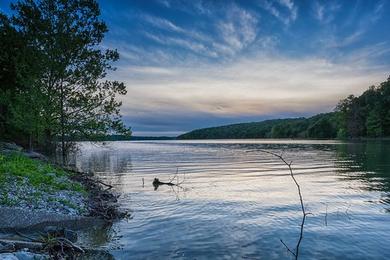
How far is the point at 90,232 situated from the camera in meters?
13.2

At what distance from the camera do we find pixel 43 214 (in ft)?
42.9

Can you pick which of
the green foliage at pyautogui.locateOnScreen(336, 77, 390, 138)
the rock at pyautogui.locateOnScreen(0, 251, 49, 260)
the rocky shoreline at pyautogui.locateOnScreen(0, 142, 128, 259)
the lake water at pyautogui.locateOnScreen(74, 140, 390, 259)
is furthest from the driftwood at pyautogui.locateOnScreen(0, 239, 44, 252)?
the green foliage at pyautogui.locateOnScreen(336, 77, 390, 138)

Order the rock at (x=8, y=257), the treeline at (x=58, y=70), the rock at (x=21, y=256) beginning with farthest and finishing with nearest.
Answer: the treeline at (x=58, y=70) → the rock at (x=21, y=256) → the rock at (x=8, y=257)

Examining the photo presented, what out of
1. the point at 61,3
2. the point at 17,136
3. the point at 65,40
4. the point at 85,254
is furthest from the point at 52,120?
the point at 85,254

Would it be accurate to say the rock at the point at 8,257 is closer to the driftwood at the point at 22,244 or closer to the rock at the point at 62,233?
the driftwood at the point at 22,244

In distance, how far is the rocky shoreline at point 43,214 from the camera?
964 centimetres

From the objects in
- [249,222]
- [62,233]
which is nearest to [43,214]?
[62,233]

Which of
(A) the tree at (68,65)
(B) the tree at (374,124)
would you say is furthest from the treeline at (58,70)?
(B) the tree at (374,124)

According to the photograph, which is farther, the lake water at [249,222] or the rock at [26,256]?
the lake water at [249,222]

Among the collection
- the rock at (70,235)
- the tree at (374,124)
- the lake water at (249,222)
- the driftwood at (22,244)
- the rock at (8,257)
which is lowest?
the lake water at (249,222)

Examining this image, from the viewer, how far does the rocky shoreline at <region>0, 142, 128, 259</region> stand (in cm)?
964

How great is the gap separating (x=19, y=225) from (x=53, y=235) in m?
1.83

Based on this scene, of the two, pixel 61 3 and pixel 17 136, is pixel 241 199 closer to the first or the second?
pixel 61 3

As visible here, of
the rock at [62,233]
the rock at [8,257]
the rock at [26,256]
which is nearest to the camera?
the rock at [8,257]
